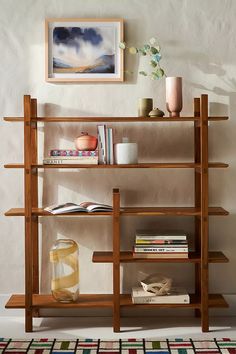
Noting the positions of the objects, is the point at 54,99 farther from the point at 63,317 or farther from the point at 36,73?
the point at 63,317

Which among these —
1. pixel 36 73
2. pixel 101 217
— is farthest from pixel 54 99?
pixel 101 217

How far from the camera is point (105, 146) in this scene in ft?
11.1

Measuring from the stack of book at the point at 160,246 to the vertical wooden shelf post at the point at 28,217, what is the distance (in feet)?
2.06

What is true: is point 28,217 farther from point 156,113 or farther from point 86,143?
point 156,113

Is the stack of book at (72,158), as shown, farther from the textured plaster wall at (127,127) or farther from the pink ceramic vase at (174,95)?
the pink ceramic vase at (174,95)

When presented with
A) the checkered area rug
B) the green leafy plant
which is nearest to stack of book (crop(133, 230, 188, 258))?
the checkered area rug

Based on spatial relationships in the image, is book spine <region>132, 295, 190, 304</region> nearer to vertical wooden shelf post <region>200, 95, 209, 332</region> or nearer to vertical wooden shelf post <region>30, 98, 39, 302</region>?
vertical wooden shelf post <region>200, 95, 209, 332</region>

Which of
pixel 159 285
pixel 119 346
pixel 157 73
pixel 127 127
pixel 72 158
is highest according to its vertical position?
pixel 157 73

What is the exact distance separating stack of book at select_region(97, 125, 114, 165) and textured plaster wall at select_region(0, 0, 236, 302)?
241 mm

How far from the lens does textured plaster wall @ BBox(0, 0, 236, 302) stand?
3.57 meters

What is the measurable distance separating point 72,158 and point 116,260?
0.65 metres

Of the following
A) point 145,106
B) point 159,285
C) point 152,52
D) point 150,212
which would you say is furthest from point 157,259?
point 152,52

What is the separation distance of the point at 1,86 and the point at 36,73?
0.77 feet

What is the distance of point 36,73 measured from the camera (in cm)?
359
